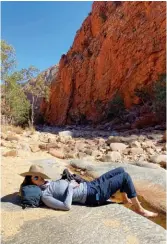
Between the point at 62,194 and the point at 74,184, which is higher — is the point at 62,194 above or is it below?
below

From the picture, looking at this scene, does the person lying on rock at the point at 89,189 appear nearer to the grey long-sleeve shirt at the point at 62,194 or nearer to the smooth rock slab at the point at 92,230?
the grey long-sleeve shirt at the point at 62,194

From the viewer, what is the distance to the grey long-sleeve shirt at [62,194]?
14.0ft

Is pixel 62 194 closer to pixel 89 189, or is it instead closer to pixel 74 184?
pixel 74 184

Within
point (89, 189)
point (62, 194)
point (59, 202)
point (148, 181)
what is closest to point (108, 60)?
point (148, 181)

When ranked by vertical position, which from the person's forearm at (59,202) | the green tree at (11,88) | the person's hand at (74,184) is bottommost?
the person's forearm at (59,202)

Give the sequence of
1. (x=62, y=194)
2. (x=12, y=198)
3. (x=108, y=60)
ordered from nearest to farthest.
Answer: (x=62, y=194)
(x=12, y=198)
(x=108, y=60)

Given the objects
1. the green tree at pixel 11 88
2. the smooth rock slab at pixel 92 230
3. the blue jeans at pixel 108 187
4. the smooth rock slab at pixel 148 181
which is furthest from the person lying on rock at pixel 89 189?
the green tree at pixel 11 88

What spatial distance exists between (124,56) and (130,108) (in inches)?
369

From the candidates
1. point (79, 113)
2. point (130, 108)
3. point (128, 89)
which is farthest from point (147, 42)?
point (79, 113)

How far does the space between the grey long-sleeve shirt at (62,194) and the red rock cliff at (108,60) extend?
29.3 m

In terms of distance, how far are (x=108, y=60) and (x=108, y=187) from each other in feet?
130

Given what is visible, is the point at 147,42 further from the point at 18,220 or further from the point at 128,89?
the point at 18,220

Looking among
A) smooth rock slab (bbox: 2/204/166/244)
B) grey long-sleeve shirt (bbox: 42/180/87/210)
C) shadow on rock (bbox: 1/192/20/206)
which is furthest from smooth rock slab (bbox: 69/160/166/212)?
shadow on rock (bbox: 1/192/20/206)

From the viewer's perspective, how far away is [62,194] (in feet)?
14.6
